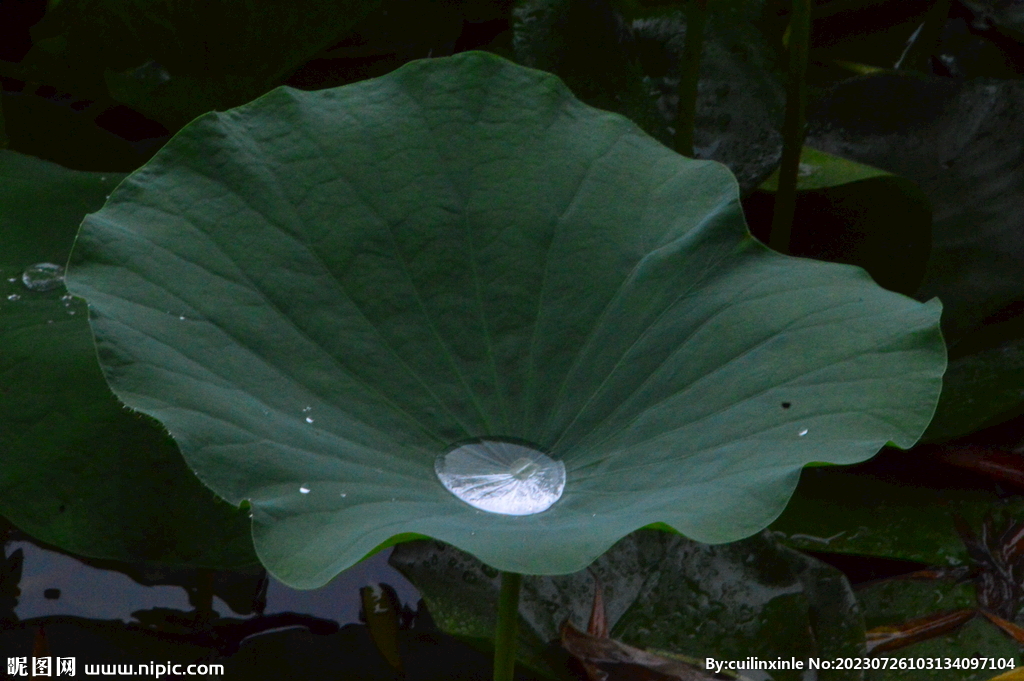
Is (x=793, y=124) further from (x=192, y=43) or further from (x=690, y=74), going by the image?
(x=192, y=43)

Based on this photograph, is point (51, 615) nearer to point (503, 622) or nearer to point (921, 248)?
point (503, 622)

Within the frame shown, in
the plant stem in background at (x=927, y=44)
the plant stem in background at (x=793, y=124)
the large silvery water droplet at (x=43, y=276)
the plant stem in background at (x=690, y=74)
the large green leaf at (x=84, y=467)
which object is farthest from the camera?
the plant stem in background at (x=927, y=44)

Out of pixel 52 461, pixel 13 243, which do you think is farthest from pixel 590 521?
pixel 13 243

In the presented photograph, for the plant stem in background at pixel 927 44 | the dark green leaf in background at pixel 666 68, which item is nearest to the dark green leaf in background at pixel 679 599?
the dark green leaf in background at pixel 666 68

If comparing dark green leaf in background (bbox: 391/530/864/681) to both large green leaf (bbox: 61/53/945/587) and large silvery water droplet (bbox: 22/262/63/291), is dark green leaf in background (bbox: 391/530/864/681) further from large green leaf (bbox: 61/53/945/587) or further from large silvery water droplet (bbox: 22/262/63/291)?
large silvery water droplet (bbox: 22/262/63/291)

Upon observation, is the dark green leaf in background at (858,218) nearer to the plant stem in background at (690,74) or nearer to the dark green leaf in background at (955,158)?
the dark green leaf in background at (955,158)

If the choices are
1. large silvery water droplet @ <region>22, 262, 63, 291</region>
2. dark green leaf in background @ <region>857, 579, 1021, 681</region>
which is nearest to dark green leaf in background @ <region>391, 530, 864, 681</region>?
dark green leaf in background @ <region>857, 579, 1021, 681</region>
